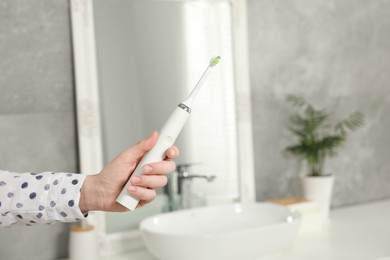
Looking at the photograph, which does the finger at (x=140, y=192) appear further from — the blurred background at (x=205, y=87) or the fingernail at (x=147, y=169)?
the blurred background at (x=205, y=87)

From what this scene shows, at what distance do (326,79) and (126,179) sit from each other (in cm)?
124

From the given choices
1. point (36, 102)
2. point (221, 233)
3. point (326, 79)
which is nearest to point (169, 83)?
point (36, 102)

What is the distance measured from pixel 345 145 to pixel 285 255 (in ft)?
2.43

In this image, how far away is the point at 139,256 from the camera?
1369 mm

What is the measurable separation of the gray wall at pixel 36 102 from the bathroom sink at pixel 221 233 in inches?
12.3

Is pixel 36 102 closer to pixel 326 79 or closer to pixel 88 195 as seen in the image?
pixel 88 195

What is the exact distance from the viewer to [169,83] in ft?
4.92

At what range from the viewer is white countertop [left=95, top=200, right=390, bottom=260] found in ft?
4.23

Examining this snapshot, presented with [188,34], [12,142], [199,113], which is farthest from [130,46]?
[12,142]

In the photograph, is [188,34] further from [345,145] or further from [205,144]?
[345,145]

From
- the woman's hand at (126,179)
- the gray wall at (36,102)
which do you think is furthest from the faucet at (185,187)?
the woman's hand at (126,179)

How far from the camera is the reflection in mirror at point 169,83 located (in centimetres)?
141

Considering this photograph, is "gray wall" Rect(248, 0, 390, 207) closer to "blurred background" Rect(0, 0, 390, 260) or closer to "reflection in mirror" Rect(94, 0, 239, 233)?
"blurred background" Rect(0, 0, 390, 260)

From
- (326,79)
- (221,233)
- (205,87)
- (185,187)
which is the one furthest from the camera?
(326,79)
